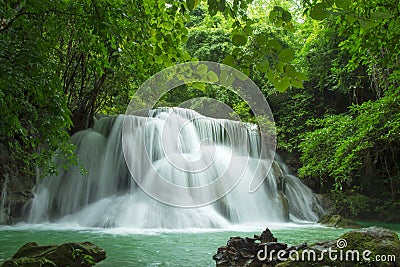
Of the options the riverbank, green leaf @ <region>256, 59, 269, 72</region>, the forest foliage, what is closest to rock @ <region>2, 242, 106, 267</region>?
the riverbank

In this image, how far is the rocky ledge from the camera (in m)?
3.11

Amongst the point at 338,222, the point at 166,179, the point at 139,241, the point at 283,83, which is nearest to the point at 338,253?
the point at 283,83

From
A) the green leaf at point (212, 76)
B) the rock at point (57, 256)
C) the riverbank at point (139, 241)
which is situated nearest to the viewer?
the green leaf at point (212, 76)

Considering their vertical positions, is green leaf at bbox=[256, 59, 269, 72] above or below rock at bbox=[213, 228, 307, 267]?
above

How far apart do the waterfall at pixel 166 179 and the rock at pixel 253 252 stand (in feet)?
13.4

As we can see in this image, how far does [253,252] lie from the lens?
3.76 metres

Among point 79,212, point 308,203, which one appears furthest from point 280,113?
point 79,212

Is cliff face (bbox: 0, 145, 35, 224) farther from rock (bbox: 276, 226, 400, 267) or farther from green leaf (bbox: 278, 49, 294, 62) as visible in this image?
green leaf (bbox: 278, 49, 294, 62)

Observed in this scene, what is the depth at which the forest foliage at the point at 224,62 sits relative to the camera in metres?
1.63

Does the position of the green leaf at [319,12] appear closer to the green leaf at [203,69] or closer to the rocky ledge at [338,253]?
the green leaf at [203,69]

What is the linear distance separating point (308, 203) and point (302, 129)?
3.77 metres

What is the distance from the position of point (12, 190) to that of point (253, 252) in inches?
303

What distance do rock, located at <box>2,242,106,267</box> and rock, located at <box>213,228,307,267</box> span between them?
1.45 meters

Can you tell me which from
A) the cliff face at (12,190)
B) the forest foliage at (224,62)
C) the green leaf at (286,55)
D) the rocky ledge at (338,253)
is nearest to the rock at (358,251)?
the rocky ledge at (338,253)
